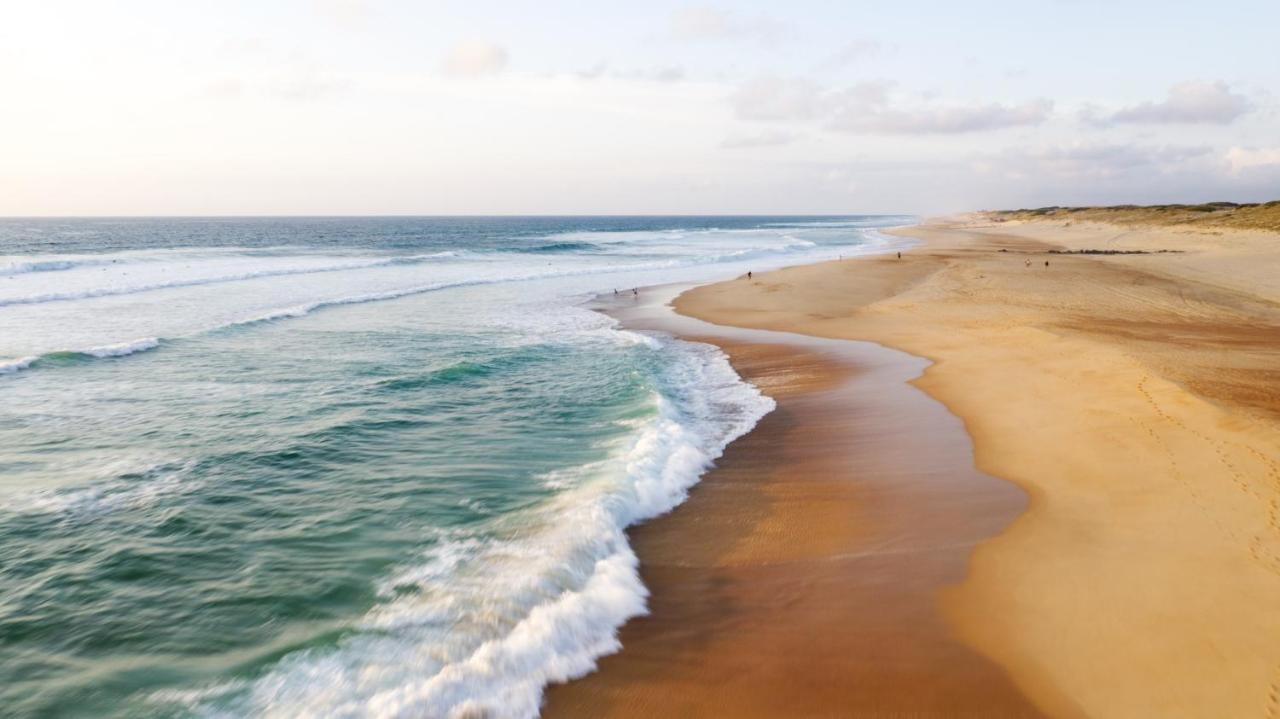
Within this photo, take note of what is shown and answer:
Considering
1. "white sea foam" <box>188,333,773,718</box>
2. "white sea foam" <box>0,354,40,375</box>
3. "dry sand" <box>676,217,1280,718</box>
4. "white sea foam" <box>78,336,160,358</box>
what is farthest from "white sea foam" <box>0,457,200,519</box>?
"dry sand" <box>676,217,1280,718</box>

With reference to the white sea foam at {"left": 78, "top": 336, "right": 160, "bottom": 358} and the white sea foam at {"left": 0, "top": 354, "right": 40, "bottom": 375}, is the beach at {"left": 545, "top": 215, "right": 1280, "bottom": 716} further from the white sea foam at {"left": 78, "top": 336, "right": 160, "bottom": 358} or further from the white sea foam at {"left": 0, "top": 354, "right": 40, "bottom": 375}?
the white sea foam at {"left": 0, "top": 354, "right": 40, "bottom": 375}

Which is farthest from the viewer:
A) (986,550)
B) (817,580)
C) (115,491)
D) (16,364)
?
(16,364)

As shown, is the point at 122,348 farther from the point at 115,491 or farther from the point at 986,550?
the point at 986,550

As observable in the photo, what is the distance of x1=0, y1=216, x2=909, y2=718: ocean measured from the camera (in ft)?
20.7

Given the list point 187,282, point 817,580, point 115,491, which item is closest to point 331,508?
point 115,491

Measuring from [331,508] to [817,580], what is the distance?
6.45m

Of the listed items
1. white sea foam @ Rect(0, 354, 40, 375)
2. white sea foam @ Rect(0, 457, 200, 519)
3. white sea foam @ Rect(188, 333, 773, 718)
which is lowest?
white sea foam @ Rect(188, 333, 773, 718)

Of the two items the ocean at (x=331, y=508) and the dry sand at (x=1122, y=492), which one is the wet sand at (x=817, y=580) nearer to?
the dry sand at (x=1122, y=492)

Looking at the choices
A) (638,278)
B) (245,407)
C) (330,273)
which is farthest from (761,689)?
(330,273)

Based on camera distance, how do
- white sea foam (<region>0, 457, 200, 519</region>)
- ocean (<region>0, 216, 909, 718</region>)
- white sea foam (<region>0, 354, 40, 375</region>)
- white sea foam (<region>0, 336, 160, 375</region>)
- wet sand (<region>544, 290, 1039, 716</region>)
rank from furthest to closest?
white sea foam (<region>0, 336, 160, 375</region>), white sea foam (<region>0, 354, 40, 375</region>), white sea foam (<region>0, 457, 200, 519</region>), ocean (<region>0, 216, 909, 718</region>), wet sand (<region>544, 290, 1039, 716</region>)

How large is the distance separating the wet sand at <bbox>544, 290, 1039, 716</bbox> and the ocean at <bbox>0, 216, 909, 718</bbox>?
21.2 inches

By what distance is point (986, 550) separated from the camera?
8.02 metres

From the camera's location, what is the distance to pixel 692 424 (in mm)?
13250

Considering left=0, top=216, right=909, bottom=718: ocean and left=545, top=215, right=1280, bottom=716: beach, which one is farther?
left=0, top=216, right=909, bottom=718: ocean
